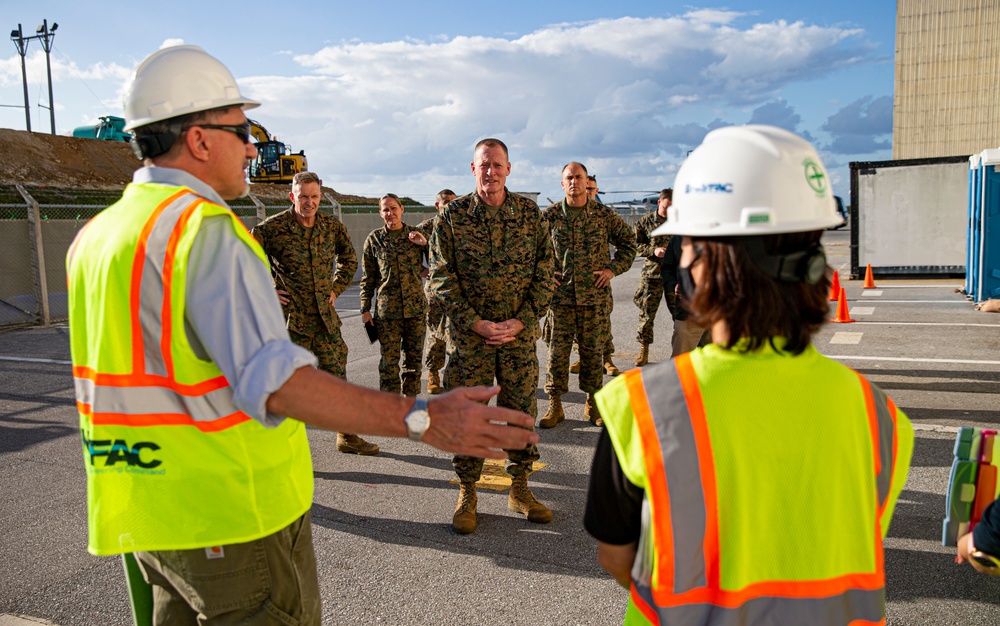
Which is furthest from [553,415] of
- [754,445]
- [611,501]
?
[754,445]

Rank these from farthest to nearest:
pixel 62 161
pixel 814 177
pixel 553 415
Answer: pixel 62 161 < pixel 553 415 < pixel 814 177

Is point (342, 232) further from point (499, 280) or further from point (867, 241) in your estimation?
point (867, 241)

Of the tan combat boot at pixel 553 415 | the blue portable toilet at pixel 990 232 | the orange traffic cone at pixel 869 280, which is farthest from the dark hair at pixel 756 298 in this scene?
the orange traffic cone at pixel 869 280

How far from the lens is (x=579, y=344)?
6.67 metres

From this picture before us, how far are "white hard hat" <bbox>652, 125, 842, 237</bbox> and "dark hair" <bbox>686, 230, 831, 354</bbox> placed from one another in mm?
33

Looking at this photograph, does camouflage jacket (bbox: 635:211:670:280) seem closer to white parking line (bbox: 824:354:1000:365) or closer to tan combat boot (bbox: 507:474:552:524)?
white parking line (bbox: 824:354:1000:365)

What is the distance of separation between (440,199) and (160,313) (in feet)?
22.9

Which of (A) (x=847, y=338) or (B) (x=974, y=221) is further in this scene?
Result: (B) (x=974, y=221)

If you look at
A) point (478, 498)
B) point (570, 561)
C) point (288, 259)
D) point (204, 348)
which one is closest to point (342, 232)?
point (288, 259)

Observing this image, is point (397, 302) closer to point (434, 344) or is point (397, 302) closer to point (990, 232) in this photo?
point (434, 344)

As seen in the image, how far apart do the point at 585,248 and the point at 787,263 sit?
17.6 ft

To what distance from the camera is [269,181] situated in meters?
38.2

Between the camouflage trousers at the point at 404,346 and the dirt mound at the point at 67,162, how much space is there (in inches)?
1202

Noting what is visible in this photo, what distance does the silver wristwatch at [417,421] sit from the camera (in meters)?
1.71
